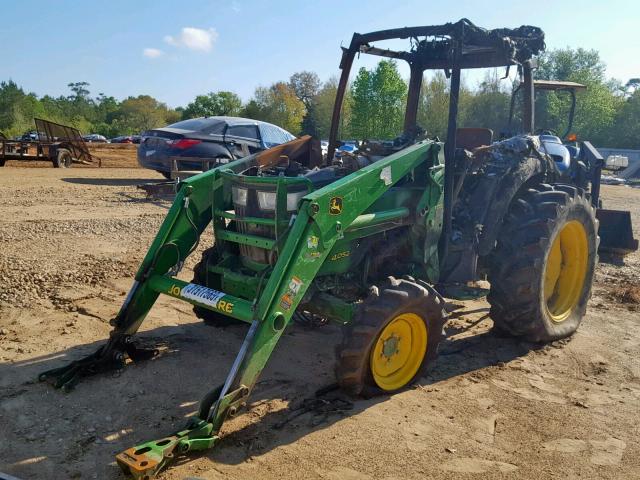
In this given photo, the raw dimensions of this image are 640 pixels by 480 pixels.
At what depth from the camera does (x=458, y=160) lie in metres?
5.00

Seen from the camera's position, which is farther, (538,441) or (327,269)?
(327,269)

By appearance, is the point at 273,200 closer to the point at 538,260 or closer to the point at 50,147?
the point at 538,260

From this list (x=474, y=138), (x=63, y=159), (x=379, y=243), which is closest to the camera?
(x=379, y=243)

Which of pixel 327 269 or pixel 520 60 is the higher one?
pixel 520 60

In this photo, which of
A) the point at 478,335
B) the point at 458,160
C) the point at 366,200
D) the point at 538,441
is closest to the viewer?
the point at 538,441

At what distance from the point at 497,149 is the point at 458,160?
19.5 inches

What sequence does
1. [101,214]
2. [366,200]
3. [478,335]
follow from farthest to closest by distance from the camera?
[101,214] < [478,335] < [366,200]

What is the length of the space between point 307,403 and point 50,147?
17.7 metres

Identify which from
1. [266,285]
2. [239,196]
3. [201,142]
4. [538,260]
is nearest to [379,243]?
[239,196]

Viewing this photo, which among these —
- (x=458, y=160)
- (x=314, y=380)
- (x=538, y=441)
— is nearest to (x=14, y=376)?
(x=314, y=380)

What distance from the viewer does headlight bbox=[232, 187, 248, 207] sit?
Result: 4.30 metres

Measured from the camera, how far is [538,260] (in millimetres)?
4812

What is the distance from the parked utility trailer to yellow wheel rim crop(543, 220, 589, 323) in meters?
17.2

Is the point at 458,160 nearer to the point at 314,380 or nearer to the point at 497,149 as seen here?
the point at 497,149
